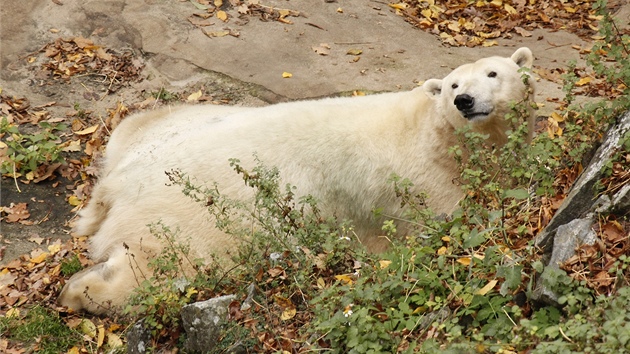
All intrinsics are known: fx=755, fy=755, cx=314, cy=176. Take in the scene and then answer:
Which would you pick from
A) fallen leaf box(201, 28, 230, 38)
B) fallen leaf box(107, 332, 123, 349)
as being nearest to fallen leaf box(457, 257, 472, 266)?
fallen leaf box(107, 332, 123, 349)

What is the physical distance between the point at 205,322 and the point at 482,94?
2.69m

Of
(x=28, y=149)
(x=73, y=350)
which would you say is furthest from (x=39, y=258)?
(x=28, y=149)

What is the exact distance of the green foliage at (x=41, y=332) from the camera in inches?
215

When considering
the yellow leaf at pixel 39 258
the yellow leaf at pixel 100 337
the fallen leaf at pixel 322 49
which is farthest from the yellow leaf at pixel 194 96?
the yellow leaf at pixel 100 337

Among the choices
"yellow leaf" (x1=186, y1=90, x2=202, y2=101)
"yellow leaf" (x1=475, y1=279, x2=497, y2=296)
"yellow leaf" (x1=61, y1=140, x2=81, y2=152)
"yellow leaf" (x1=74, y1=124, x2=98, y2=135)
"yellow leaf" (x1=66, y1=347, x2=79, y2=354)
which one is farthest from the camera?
"yellow leaf" (x1=186, y1=90, x2=202, y2=101)

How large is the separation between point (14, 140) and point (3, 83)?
1.24m

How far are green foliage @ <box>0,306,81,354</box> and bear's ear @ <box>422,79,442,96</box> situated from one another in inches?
130

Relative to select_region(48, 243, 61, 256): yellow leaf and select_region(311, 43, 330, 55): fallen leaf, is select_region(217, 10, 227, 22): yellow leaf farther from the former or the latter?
select_region(48, 243, 61, 256): yellow leaf

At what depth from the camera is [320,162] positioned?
6051 mm

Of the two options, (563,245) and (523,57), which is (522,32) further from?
(563,245)

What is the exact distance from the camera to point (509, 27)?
36.6ft

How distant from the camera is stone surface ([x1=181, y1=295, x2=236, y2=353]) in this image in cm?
469

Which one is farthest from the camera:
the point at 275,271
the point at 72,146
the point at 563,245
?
the point at 72,146

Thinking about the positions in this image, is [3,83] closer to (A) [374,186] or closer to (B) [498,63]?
(A) [374,186]
